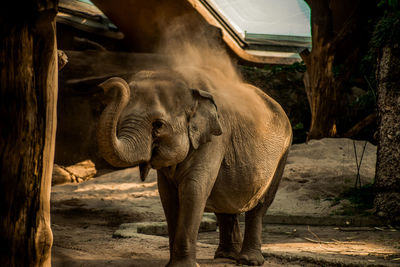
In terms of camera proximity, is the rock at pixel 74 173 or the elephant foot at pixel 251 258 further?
the rock at pixel 74 173

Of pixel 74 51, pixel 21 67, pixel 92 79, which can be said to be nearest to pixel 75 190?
pixel 92 79

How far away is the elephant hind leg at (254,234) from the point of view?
4109 millimetres

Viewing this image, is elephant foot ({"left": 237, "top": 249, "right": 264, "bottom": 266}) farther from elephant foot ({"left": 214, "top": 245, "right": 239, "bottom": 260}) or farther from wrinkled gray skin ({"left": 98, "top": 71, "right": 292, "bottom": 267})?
elephant foot ({"left": 214, "top": 245, "right": 239, "bottom": 260})

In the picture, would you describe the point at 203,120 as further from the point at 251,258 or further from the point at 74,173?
the point at 74,173

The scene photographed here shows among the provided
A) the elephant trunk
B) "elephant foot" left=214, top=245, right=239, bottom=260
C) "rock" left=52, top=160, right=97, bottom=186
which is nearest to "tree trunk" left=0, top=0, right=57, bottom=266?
the elephant trunk

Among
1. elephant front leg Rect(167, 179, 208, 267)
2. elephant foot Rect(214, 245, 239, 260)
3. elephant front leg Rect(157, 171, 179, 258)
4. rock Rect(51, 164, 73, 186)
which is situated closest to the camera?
elephant front leg Rect(167, 179, 208, 267)

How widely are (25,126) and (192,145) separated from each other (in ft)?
4.61

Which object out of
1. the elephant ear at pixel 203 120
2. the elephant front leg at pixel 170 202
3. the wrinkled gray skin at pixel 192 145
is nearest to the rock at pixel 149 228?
the wrinkled gray skin at pixel 192 145

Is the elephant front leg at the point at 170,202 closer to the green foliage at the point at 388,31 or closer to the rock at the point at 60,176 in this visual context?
the green foliage at the point at 388,31

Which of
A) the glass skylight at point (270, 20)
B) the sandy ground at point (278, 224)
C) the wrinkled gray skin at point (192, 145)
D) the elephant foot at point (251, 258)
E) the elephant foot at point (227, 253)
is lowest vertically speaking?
the sandy ground at point (278, 224)

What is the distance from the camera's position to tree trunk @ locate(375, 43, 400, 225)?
20.7 feet

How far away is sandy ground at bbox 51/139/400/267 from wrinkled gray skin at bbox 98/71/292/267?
1.71ft

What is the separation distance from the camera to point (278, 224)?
684 centimetres

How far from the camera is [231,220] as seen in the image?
14.5 ft
